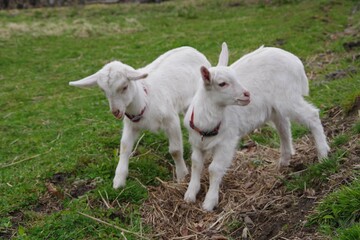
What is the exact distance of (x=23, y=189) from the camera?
6.12 metres

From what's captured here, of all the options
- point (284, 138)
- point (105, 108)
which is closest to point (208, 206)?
point (284, 138)

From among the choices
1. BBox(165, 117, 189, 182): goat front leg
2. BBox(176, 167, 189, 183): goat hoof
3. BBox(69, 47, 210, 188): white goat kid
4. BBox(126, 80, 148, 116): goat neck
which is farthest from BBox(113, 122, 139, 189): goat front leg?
BBox(176, 167, 189, 183): goat hoof

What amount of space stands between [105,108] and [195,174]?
Answer: 4.54 m

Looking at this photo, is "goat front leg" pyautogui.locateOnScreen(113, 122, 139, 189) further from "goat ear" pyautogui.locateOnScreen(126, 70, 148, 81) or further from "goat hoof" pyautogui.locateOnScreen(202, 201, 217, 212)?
"goat hoof" pyautogui.locateOnScreen(202, 201, 217, 212)

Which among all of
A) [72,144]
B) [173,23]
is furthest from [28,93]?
[173,23]

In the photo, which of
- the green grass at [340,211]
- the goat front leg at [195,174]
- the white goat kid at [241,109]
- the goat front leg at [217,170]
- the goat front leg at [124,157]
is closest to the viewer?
the green grass at [340,211]

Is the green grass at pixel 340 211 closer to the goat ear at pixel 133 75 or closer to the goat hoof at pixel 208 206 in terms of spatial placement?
the goat hoof at pixel 208 206

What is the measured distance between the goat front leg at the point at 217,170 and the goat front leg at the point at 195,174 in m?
0.19

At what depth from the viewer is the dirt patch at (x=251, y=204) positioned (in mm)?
4711

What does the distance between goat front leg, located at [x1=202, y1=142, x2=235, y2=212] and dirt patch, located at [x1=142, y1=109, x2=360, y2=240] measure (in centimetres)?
9

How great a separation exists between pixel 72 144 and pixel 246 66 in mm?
2951

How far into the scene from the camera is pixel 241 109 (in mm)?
5574

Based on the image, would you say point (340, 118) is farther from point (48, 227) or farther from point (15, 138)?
point (15, 138)

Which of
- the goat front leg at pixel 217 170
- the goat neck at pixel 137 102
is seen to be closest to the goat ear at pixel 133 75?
the goat neck at pixel 137 102
